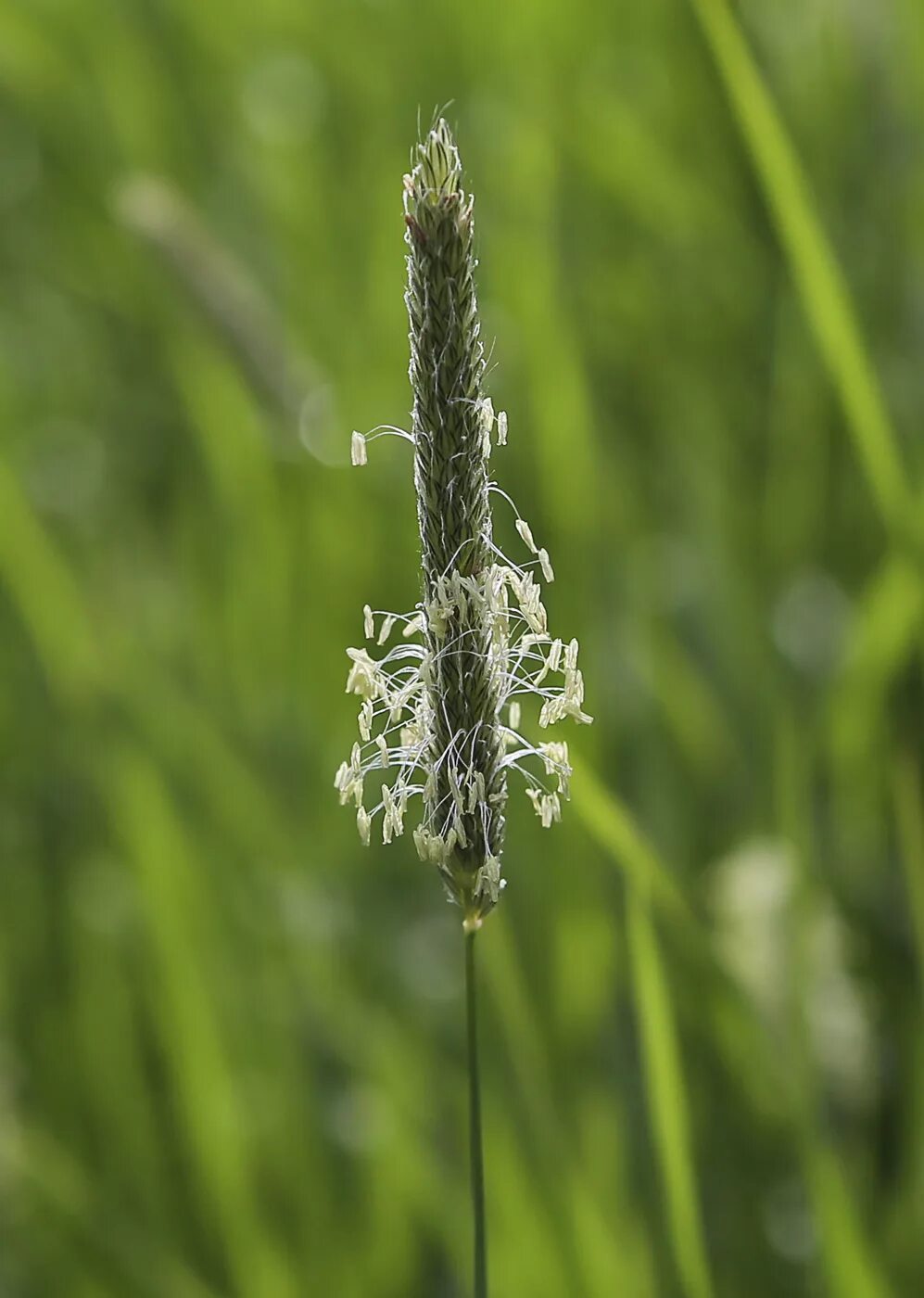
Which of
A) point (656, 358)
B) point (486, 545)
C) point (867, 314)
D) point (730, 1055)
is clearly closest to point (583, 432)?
point (656, 358)

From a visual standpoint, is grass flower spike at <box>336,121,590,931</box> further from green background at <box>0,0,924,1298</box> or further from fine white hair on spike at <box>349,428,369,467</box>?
green background at <box>0,0,924,1298</box>

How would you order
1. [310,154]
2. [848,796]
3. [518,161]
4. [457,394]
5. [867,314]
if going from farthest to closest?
[310,154], [518,161], [867,314], [848,796], [457,394]

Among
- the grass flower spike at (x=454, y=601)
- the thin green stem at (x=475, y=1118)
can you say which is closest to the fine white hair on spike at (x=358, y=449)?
the grass flower spike at (x=454, y=601)

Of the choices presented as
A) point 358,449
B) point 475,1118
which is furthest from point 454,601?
point 475,1118

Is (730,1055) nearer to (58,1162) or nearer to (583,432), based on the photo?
(58,1162)

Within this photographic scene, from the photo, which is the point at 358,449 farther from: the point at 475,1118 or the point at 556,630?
the point at 556,630

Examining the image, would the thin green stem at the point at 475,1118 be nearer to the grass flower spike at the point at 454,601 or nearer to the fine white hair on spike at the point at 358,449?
the grass flower spike at the point at 454,601

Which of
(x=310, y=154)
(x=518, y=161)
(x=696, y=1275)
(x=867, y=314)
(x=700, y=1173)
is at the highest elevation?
(x=310, y=154)
